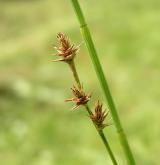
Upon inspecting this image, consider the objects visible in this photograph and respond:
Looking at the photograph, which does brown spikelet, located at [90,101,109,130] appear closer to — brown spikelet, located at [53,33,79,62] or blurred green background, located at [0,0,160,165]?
brown spikelet, located at [53,33,79,62]

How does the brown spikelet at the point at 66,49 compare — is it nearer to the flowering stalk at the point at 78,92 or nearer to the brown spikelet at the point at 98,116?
the flowering stalk at the point at 78,92

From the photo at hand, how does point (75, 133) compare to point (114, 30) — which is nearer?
point (75, 133)

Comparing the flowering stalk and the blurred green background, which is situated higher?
the flowering stalk

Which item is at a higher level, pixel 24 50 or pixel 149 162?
pixel 24 50

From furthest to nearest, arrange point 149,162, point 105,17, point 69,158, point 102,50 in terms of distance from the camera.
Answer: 1. point 105,17
2. point 102,50
3. point 69,158
4. point 149,162

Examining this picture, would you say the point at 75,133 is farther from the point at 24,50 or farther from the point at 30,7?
the point at 30,7

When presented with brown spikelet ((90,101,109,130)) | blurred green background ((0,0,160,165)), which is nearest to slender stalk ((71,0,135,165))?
brown spikelet ((90,101,109,130))

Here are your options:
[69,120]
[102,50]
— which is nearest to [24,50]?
[102,50]

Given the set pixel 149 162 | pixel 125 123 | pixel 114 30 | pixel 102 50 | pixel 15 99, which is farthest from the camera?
pixel 114 30

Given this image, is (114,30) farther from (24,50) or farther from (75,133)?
(75,133)
